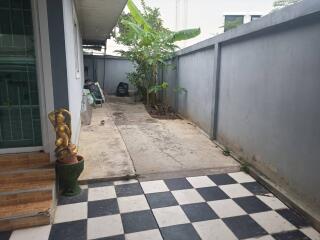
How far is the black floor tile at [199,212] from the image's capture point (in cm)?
247

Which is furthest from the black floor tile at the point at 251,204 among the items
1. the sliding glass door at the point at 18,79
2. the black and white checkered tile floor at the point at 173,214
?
the sliding glass door at the point at 18,79

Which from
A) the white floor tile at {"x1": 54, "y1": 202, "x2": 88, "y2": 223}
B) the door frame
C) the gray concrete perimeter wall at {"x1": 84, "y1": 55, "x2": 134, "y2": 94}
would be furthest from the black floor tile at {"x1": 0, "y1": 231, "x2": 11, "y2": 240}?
the gray concrete perimeter wall at {"x1": 84, "y1": 55, "x2": 134, "y2": 94}

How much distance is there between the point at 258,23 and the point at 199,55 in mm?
2543

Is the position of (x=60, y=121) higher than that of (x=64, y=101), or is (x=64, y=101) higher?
(x=64, y=101)

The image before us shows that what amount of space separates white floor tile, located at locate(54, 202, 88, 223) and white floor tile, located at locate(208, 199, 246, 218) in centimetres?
134

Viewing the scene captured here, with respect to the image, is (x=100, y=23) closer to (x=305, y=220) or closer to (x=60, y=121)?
(x=60, y=121)

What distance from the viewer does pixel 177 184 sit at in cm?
318

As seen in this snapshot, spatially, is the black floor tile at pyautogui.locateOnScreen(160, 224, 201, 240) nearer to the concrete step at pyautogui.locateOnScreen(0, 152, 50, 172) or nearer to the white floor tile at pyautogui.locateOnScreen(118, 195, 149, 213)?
the white floor tile at pyautogui.locateOnScreen(118, 195, 149, 213)

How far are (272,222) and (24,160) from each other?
2.71 meters

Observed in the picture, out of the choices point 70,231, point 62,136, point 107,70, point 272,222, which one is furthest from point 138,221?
point 107,70

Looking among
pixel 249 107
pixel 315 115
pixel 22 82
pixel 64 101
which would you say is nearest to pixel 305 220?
pixel 315 115

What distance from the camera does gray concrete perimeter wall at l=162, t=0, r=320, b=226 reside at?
2.49 metres

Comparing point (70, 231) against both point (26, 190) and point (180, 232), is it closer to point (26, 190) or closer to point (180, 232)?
point (26, 190)

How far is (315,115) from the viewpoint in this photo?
244cm
